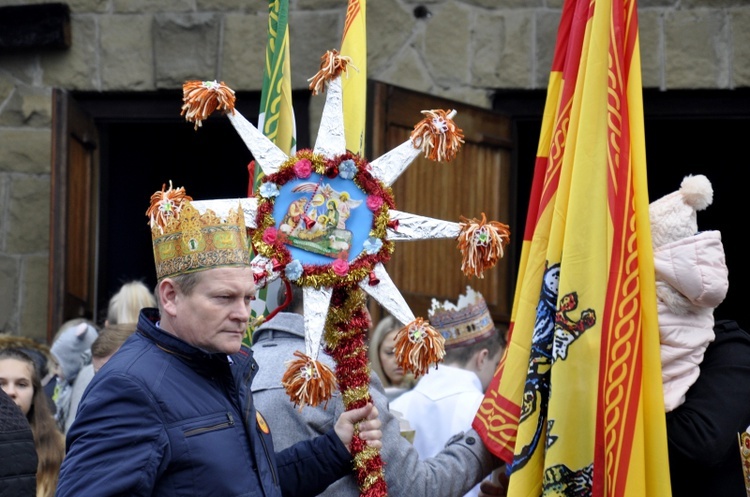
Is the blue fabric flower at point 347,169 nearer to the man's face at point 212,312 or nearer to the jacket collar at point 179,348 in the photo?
the man's face at point 212,312

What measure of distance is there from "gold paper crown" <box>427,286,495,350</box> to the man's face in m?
2.29

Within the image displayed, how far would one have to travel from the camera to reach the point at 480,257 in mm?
3699

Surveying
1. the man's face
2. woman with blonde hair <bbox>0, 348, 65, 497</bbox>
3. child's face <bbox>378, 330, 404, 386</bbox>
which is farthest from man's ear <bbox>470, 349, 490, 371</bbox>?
the man's face

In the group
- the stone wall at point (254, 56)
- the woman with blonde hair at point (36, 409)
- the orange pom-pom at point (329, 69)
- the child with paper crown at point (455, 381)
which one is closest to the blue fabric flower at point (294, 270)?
the orange pom-pom at point (329, 69)

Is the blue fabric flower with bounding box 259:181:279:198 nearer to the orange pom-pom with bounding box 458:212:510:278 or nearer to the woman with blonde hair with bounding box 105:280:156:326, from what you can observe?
the orange pom-pom with bounding box 458:212:510:278

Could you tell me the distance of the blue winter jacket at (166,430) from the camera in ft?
9.91

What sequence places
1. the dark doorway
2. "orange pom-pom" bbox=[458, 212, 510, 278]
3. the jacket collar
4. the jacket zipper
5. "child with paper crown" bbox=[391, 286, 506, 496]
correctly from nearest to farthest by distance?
the jacket zipper
the jacket collar
"orange pom-pom" bbox=[458, 212, 510, 278]
"child with paper crown" bbox=[391, 286, 506, 496]
the dark doorway

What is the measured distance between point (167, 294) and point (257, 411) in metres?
0.44

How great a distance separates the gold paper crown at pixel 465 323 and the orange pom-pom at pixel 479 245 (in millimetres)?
1795

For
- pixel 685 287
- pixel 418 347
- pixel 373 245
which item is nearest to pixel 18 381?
pixel 373 245

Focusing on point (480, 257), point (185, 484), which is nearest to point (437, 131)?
point (480, 257)

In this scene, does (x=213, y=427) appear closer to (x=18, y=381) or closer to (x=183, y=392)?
(x=183, y=392)

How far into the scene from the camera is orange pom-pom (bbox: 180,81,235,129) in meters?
3.71

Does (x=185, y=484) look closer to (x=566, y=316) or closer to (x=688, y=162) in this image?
(x=566, y=316)
